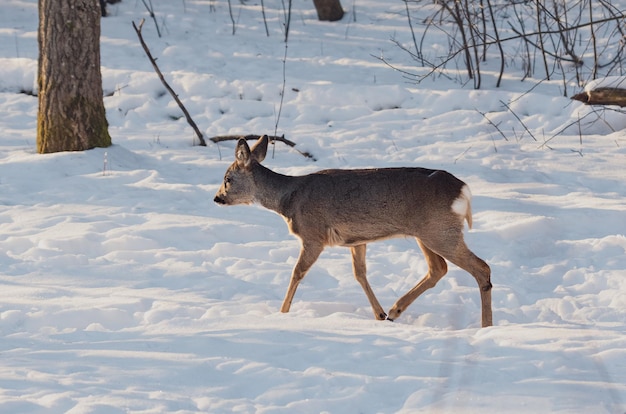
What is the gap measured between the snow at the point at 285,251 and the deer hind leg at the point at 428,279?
0.12m

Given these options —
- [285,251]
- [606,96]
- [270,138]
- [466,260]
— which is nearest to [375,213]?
[466,260]

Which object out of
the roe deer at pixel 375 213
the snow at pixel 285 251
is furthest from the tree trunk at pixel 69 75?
the roe deer at pixel 375 213

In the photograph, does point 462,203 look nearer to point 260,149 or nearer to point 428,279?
point 428,279

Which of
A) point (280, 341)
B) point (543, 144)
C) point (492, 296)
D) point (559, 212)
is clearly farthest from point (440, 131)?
point (280, 341)

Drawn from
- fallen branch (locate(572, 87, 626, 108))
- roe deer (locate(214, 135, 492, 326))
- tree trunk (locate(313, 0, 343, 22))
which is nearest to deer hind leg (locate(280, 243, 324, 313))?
roe deer (locate(214, 135, 492, 326))

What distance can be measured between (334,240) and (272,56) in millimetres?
9522

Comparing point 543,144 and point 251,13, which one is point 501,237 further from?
point 251,13

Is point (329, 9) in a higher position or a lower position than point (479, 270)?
higher

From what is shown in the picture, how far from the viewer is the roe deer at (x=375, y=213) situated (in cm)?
655

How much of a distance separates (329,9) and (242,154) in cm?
1126

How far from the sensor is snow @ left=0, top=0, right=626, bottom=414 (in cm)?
478

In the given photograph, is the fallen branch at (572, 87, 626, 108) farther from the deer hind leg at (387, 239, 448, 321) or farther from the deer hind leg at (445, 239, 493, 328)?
the deer hind leg at (445, 239, 493, 328)

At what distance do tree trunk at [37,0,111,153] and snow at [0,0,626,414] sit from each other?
33 centimetres

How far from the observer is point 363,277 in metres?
7.14
